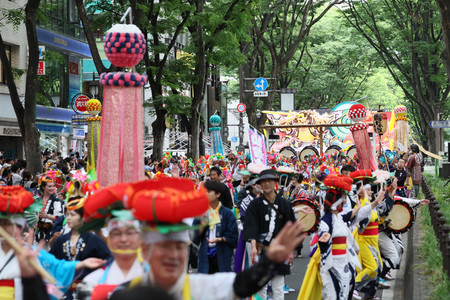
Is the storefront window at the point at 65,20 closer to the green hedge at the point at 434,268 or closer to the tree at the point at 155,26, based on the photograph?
the tree at the point at 155,26

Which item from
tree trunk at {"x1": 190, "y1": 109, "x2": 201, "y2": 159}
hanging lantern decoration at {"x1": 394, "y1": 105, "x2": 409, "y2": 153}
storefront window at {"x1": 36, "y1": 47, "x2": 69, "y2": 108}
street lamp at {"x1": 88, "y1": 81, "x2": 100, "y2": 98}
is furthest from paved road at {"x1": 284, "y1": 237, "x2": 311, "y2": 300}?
street lamp at {"x1": 88, "y1": 81, "x2": 100, "y2": 98}

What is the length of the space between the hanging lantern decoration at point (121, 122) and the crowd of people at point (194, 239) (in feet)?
1.04

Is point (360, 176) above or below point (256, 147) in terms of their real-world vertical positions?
below

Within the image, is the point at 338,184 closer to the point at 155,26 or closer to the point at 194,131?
the point at 155,26

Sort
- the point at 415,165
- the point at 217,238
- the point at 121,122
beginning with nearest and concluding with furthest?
the point at 121,122 < the point at 217,238 < the point at 415,165

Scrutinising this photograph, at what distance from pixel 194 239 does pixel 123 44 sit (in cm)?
272

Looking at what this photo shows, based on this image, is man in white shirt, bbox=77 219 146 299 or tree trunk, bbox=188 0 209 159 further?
tree trunk, bbox=188 0 209 159

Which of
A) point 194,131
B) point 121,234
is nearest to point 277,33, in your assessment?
point 194,131

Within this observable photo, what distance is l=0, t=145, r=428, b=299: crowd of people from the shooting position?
11.0 feet

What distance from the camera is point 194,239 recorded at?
26.8ft

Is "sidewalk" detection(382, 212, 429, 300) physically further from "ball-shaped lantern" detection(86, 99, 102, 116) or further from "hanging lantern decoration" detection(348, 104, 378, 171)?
"ball-shaped lantern" detection(86, 99, 102, 116)

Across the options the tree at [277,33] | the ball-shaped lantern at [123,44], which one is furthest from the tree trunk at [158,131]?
the ball-shaped lantern at [123,44]

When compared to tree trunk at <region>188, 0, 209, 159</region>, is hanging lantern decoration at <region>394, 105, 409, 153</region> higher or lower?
lower

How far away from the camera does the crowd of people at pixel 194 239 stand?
3.37m
